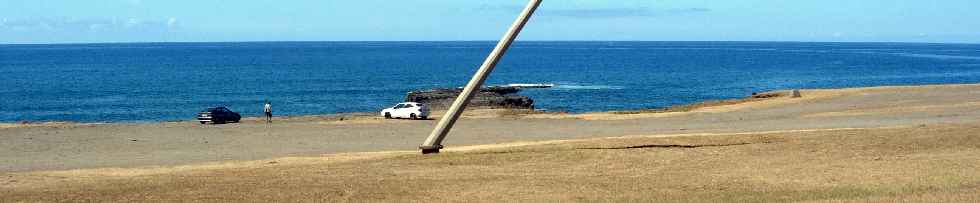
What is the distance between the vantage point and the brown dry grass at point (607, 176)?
725 inches

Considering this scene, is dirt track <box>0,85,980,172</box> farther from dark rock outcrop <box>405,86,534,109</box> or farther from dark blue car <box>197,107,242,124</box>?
dark rock outcrop <box>405,86,534,109</box>

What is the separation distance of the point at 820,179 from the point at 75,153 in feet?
66.2

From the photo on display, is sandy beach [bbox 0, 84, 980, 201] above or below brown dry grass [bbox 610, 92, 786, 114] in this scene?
above

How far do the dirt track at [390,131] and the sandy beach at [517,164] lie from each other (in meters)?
0.10

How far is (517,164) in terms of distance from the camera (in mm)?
23594

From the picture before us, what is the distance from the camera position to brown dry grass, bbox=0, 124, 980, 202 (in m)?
18.4

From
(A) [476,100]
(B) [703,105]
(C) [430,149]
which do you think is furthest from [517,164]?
(A) [476,100]

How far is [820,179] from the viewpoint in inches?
792

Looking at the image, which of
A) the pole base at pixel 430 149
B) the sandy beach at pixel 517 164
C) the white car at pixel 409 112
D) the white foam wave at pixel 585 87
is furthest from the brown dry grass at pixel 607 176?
the white foam wave at pixel 585 87

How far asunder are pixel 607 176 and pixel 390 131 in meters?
20.1

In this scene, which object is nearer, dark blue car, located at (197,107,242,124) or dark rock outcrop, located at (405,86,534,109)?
dark blue car, located at (197,107,242,124)

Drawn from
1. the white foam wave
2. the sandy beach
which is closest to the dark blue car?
the sandy beach

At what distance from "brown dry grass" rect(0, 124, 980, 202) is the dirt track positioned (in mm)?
6058

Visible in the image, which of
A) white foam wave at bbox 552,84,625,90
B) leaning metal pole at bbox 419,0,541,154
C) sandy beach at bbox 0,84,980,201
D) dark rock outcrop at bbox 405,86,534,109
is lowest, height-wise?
white foam wave at bbox 552,84,625,90
